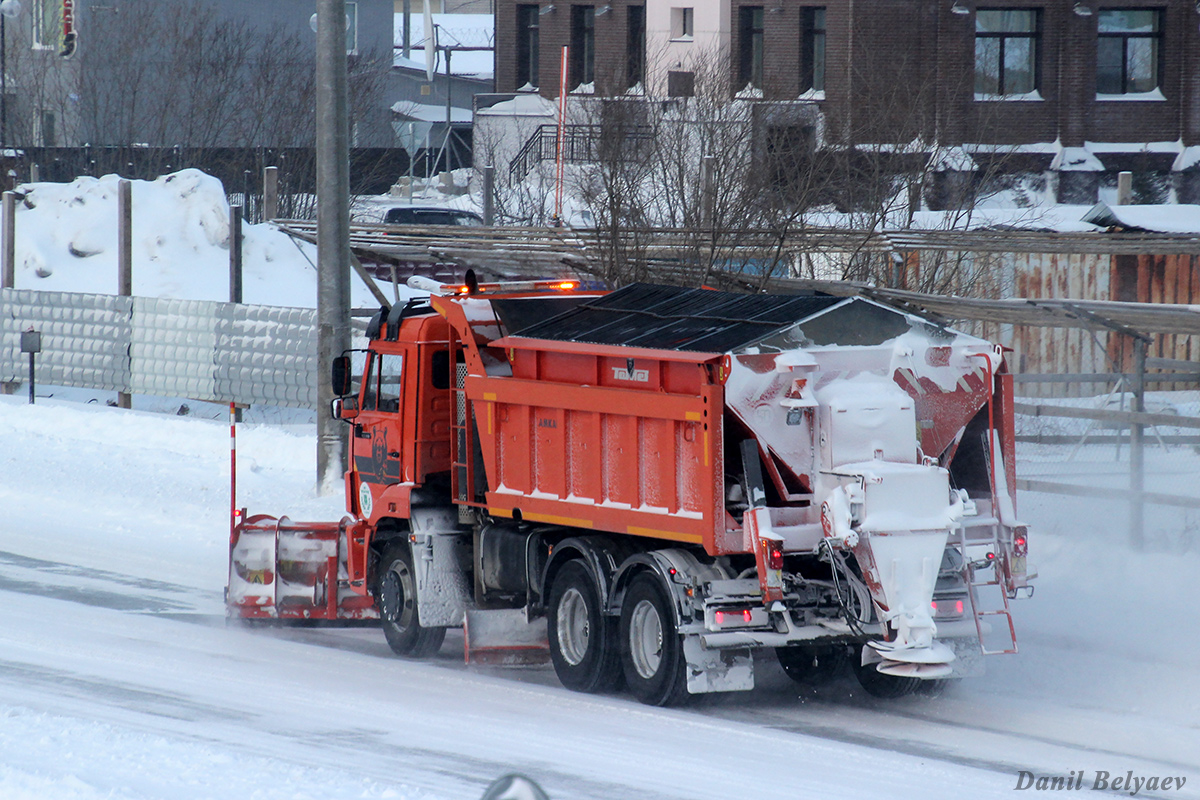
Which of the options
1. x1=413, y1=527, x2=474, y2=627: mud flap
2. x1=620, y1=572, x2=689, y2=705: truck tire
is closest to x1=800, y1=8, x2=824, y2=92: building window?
x1=413, y1=527, x2=474, y2=627: mud flap

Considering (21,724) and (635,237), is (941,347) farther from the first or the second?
(635,237)

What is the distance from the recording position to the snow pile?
27.1 meters

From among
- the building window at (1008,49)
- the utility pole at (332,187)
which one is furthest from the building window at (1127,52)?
the utility pole at (332,187)

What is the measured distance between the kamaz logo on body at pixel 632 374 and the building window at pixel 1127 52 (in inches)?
1316

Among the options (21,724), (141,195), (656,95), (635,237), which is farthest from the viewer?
(141,195)

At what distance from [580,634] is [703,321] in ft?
7.14

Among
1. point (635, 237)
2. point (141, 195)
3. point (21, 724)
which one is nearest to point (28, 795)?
point (21, 724)

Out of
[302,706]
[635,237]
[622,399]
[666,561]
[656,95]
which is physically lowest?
[302,706]

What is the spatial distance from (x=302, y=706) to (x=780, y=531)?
3.01m

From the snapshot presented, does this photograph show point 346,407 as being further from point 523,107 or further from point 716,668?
point 523,107

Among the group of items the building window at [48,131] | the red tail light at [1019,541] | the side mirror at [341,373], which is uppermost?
the building window at [48,131]

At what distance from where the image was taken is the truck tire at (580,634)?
31.3 feet

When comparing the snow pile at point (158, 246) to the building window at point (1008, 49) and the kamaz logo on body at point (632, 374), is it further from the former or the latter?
the building window at point (1008, 49)

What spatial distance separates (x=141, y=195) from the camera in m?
29.0
